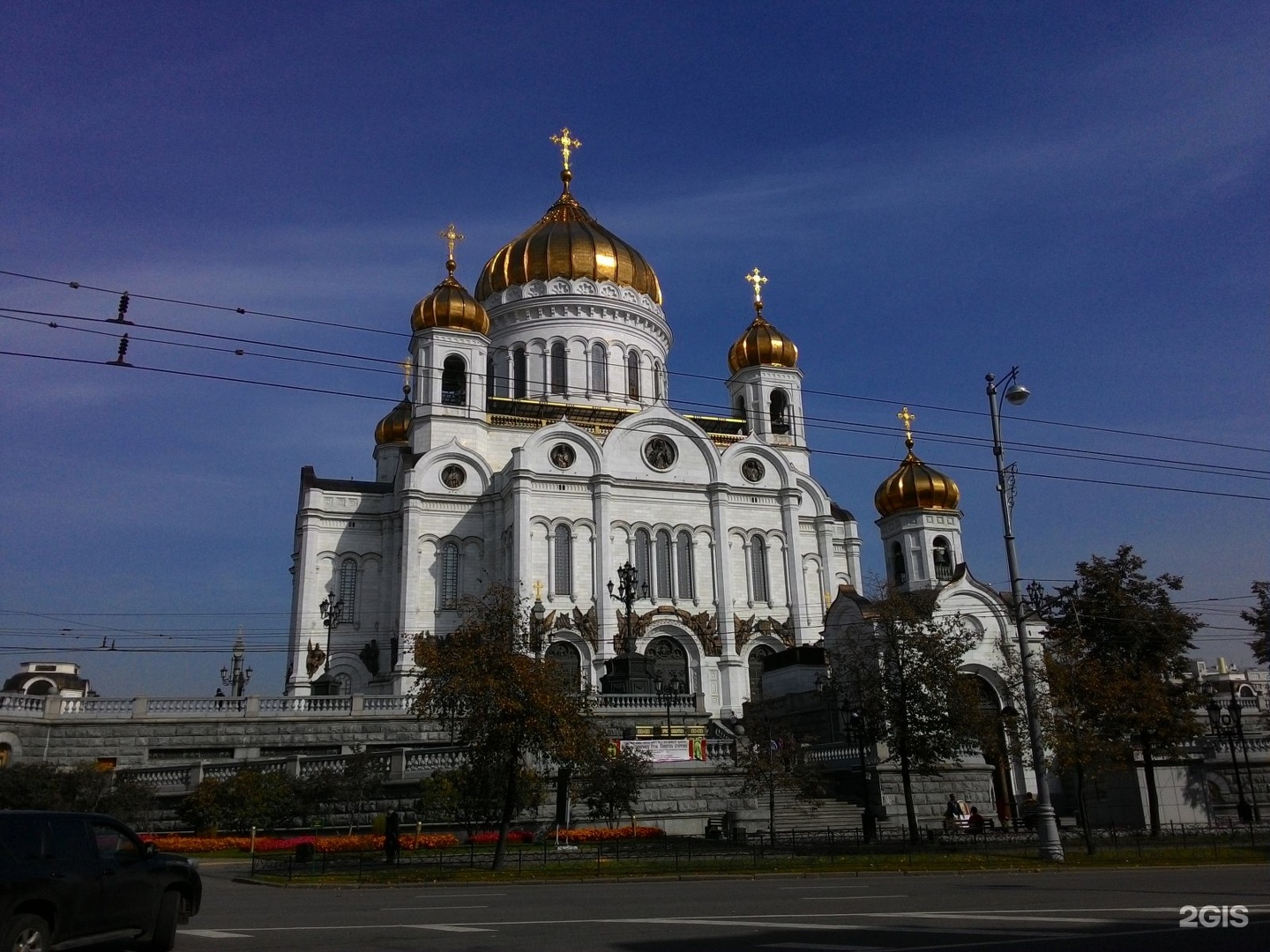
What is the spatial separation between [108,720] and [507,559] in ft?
60.9

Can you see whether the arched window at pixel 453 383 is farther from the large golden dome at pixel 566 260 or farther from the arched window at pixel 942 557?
the arched window at pixel 942 557

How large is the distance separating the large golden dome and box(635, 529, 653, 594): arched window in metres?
17.7

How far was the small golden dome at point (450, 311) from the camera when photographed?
51438 mm

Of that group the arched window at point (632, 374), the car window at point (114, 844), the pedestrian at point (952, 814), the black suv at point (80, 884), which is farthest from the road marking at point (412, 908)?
the arched window at point (632, 374)

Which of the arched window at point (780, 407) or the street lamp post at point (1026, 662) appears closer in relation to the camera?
the street lamp post at point (1026, 662)

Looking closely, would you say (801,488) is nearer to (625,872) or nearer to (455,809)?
(455,809)

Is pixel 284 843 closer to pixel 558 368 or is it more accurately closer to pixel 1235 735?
pixel 1235 735

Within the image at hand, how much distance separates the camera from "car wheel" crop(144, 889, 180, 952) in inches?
385

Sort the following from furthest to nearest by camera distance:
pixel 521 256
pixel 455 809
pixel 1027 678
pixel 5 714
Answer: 1. pixel 521 256
2. pixel 5 714
3. pixel 455 809
4. pixel 1027 678

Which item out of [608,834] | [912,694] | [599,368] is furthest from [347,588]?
[912,694]

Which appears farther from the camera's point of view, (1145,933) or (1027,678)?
(1027,678)

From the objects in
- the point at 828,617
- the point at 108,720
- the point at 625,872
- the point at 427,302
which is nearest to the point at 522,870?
the point at 625,872

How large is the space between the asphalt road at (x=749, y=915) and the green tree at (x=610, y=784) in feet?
29.5

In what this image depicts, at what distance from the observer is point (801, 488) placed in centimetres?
5512
